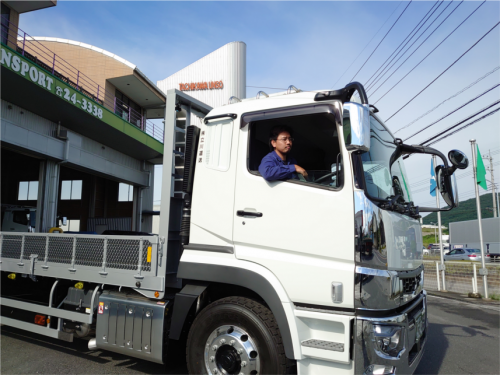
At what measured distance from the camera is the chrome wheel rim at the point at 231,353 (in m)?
3.03

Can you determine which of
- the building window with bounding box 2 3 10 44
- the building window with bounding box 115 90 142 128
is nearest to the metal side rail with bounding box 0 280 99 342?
the building window with bounding box 2 3 10 44

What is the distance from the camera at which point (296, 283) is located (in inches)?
117

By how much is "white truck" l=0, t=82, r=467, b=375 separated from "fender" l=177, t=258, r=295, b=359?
11mm

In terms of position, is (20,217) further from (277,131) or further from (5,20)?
(277,131)

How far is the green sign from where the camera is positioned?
11922 millimetres

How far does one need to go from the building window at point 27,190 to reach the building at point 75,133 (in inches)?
2.9

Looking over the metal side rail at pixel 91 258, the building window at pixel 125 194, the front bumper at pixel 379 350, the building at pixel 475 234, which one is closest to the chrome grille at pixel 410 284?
the front bumper at pixel 379 350

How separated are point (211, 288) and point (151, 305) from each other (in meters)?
0.65

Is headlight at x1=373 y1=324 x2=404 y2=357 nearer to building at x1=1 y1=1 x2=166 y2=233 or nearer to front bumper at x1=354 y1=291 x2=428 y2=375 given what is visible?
front bumper at x1=354 y1=291 x2=428 y2=375

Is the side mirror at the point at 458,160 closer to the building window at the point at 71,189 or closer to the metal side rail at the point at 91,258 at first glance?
the metal side rail at the point at 91,258

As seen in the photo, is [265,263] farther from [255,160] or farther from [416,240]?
[416,240]

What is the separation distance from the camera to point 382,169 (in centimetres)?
328

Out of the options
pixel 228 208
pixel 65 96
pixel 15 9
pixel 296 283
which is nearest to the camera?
pixel 296 283

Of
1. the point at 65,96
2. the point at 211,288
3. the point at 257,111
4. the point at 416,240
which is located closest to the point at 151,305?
the point at 211,288
